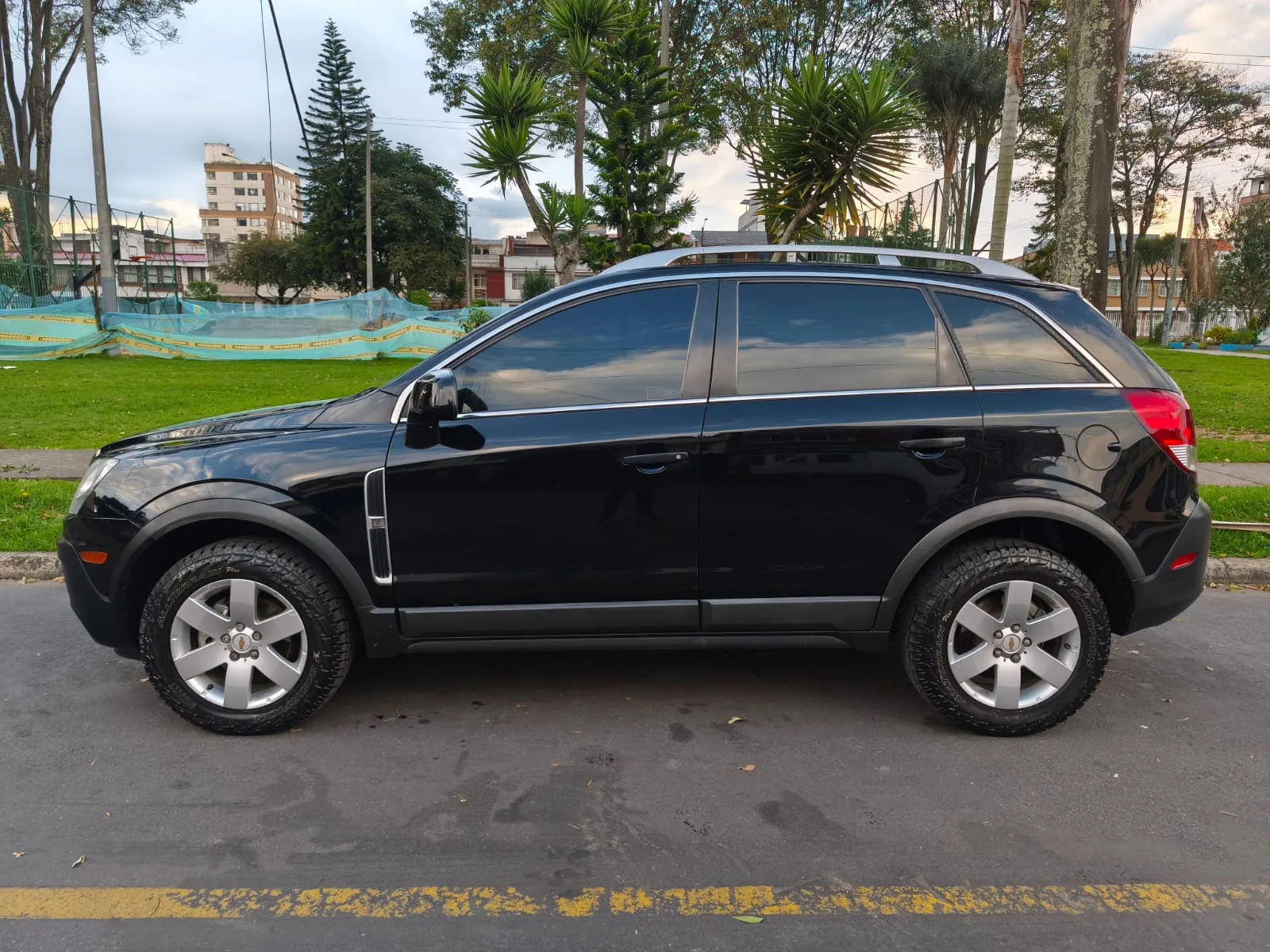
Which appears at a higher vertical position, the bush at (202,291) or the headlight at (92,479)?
the bush at (202,291)

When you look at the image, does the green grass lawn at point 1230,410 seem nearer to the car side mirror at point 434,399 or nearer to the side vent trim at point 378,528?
the car side mirror at point 434,399

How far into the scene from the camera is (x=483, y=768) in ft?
10.7

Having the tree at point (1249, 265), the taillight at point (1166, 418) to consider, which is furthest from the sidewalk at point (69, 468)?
the tree at point (1249, 265)

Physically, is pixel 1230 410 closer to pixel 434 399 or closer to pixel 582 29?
pixel 582 29

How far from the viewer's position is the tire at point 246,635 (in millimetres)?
3377

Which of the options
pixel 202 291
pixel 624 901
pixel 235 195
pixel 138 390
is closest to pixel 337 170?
pixel 202 291

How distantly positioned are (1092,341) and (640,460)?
1.90 metres

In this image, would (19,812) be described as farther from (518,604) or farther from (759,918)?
(759,918)

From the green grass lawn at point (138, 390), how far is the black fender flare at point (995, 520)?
8.24 m

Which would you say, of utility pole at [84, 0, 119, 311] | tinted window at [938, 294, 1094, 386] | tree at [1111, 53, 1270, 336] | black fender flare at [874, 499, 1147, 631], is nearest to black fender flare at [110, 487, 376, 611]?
black fender flare at [874, 499, 1147, 631]

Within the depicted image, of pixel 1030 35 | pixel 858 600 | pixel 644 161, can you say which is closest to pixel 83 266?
pixel 644 161

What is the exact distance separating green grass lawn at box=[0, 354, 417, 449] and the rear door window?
304 inches

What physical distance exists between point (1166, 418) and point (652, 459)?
2019mm

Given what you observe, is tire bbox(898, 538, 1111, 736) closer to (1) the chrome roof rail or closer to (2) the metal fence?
(1) the chrome roof rail
